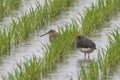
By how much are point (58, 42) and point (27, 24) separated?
1.31 metres

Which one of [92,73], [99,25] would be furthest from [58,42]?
[99,25]

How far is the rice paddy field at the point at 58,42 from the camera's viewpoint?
360 inches

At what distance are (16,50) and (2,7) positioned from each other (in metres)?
2.25

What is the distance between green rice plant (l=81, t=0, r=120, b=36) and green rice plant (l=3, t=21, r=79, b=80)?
352 millimetres

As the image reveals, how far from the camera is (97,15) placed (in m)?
12.1

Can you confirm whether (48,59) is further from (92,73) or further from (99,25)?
(99,25)

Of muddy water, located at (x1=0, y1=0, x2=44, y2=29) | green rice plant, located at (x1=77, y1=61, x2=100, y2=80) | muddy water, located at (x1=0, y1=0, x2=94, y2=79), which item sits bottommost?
green rice plant, located at (x1=77, y1=61, x2=100, y2=80)

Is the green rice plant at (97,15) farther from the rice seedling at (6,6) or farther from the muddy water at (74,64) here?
the rice seedling at (6,6)

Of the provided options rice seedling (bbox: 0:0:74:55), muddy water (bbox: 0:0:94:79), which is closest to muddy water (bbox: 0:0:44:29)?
rice seedling (bbox: 0:0:74:55)

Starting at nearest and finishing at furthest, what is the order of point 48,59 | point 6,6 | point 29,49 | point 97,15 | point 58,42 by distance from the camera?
1. point 48,59
2. point 58,42
3. point 29,49
4. point 97,15
5. point 6,6

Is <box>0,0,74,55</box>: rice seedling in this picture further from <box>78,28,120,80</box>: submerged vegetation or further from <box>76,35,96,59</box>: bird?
<box>78,28,120,80</box>: submerged vegetation

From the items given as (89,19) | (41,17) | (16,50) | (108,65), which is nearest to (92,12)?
(89,19)

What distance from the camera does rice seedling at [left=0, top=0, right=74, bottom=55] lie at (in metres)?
10.5

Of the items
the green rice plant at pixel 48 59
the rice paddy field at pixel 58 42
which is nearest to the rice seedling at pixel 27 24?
the rice paddy field at pixel 58 42
